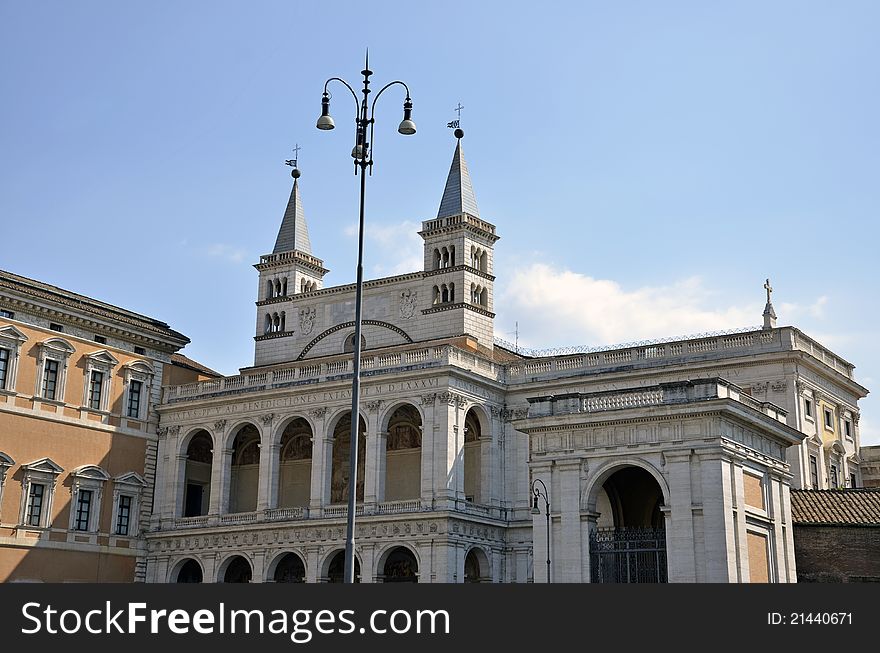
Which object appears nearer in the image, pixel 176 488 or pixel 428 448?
pixel 428 448

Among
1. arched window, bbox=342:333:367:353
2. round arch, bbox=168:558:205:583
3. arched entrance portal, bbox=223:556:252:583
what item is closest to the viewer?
round arch, bbox=168:558:205:583

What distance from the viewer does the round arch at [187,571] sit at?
58188 mm

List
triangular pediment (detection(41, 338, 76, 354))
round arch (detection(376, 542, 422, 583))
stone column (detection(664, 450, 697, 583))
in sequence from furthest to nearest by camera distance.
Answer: triangular pediment (detection(41, 338, 76, 354)) → round arch (detection(376, 542, 422, 583)) → stone column (detection(664, 450, 697, 583))

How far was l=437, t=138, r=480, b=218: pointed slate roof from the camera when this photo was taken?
6362 cm

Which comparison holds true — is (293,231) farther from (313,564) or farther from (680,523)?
(680,523)

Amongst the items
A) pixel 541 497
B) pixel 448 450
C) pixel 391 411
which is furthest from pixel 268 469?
pixel 541 497

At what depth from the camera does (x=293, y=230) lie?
7175 centimetres

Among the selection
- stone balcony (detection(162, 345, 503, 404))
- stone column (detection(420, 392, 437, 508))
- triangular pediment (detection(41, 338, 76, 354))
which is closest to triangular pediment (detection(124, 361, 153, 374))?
stone balcony (detection(162, 345, 503, 404))

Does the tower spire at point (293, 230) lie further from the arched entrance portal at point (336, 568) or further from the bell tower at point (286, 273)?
the arched entrance portal at point (336, 568)

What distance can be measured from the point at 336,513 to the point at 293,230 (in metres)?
23.3

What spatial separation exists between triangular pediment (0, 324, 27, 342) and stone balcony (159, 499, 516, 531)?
12.0 m

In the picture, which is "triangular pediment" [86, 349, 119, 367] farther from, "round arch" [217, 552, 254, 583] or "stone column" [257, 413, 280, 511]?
"round arch" [217, 552, 254, 583]

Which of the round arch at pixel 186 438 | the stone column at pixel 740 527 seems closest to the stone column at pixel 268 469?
the round arch at pixel 186 438

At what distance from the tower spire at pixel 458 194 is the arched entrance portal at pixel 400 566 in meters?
19.0
